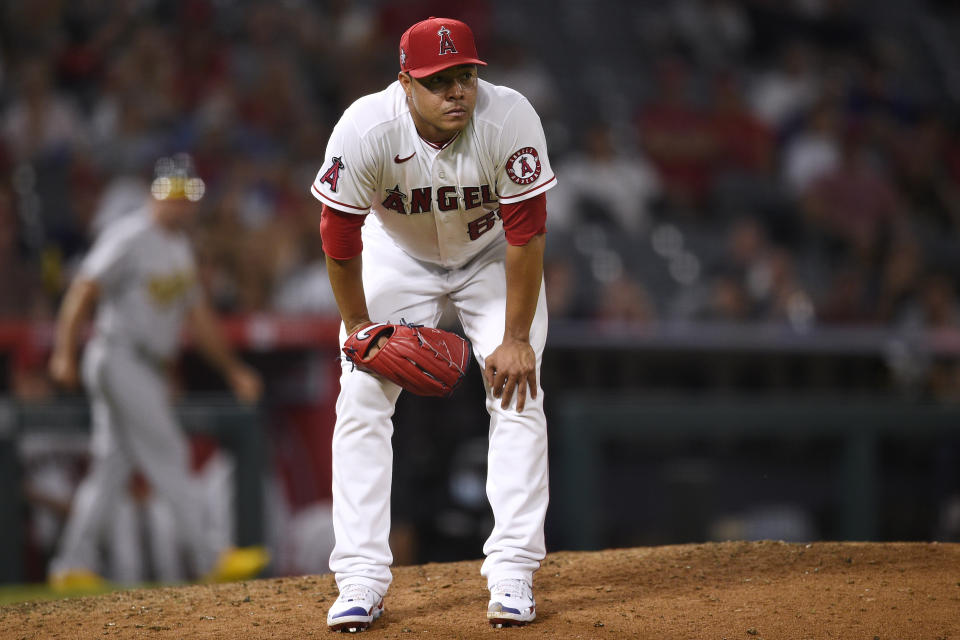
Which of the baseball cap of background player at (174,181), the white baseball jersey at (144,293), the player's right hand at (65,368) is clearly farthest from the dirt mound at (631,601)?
the baseball cap of background player at (174,181)

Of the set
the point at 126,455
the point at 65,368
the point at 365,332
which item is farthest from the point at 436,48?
the point at 126,455

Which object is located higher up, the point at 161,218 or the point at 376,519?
the point at 161,218

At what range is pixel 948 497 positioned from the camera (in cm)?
603

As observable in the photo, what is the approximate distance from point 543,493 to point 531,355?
380 millimetres

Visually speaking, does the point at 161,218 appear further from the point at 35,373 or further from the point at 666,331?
the point at 666,331

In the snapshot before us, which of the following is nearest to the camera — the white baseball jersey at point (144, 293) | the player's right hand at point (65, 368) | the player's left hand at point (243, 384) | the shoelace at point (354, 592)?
the shoelace at point (354, 592)

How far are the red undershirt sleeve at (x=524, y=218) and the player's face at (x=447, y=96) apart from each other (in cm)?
27

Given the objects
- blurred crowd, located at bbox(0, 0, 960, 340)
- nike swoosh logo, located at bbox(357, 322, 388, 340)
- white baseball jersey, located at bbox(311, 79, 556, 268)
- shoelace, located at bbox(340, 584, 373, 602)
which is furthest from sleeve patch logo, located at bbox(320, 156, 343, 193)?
blurred crowd, located at bbox(0, 0, 960, 340)

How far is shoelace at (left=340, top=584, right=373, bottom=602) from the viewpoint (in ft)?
10.0

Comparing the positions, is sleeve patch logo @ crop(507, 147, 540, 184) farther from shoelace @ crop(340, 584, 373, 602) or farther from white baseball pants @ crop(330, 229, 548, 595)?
shoelace @ crop(340, 584, 373, 602)

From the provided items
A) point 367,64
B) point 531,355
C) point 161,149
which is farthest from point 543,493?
point 367,64

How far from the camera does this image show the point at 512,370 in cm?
314

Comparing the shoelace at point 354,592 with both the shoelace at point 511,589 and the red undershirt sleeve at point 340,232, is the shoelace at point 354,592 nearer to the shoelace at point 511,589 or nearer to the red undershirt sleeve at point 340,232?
the shoelace at point 511,589

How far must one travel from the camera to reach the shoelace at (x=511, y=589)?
120 inches
